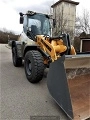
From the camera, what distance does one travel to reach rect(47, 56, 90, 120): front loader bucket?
3.03 meters

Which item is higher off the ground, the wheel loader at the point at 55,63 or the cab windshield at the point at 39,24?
the cab windshield at the point at 39,24

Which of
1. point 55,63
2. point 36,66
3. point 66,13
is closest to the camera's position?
point 55,63

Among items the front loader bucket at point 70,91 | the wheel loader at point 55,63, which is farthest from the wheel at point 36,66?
the front loader bucket at point 70,91

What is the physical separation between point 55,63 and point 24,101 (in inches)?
45.4

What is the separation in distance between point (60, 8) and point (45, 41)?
60.9 ft

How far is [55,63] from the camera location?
133 inches

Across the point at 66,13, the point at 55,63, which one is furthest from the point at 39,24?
the point at 66,13

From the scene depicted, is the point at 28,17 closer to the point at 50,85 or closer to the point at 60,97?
the point at 50,85

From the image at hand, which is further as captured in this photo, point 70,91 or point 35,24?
point 35,24

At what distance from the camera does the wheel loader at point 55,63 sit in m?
3.12

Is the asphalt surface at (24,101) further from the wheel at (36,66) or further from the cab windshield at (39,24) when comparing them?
the cab windshield at (39,24)

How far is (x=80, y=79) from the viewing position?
3.43m

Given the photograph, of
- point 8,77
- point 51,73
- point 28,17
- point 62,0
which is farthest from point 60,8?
point 51,73

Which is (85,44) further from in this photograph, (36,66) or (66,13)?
(66,13)
